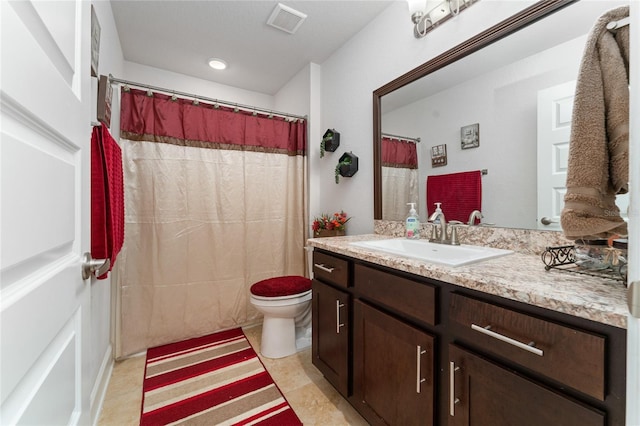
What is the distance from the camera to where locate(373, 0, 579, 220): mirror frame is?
1.09 metres

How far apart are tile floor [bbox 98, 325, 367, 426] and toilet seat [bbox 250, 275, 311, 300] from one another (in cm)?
46

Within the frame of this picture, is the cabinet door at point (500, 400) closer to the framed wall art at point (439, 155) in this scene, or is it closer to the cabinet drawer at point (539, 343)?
the cabinet drawer at point (539, 343)

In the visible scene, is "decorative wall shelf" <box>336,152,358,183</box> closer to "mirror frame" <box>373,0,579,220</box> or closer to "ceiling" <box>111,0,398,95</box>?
"mirror frame" <box>373,0,579,220</box>

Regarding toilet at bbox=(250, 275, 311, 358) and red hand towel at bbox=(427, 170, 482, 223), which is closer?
red hand towel at bbox=(427, 170, 482, 223)

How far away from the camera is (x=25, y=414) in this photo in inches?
15.8

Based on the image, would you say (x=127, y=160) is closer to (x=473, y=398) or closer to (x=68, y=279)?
(x=68, y=279)

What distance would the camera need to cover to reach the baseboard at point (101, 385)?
4.33 feet

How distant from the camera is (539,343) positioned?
0.64 metres

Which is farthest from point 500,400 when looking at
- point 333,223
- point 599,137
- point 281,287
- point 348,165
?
point 348,165

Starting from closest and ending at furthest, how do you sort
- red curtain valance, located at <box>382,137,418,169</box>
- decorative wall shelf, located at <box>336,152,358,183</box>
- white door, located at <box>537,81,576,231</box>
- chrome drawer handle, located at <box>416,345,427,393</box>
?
chrome drawer handle, located at <box>416,345,427,393</box>, white door, located at <box>537,81,576,231</box>, red curtain valance, located at <box>382,137,418,169</box>, decorative wall shelf, located at <box>336,152,358,183</box>

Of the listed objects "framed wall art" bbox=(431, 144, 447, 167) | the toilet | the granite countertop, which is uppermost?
"framed wall art" bbox=(431, 144, 447, 167)

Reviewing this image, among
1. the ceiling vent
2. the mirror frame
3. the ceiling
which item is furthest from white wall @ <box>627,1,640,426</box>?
the ceiling vent

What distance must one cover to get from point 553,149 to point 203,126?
7.26 feet

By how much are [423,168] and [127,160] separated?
2.04 m
